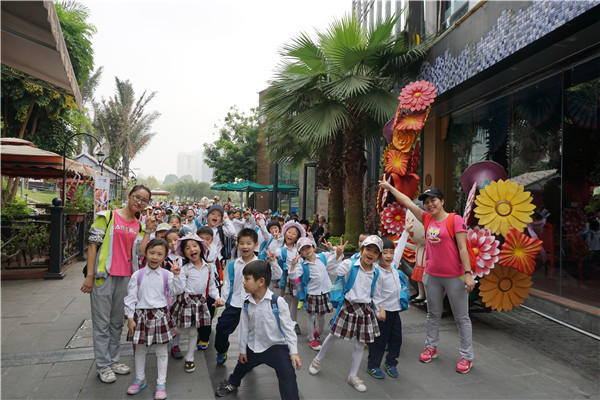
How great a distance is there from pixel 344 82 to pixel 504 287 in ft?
17.8

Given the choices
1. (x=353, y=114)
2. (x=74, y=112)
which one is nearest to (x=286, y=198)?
(x=74, y=112)

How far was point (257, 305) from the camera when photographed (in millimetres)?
3074

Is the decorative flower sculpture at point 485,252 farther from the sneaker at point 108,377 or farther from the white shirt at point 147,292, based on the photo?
the sneaker at point 108,377

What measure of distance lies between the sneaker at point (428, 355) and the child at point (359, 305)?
93cm

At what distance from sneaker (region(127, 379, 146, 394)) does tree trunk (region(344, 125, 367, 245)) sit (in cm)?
788

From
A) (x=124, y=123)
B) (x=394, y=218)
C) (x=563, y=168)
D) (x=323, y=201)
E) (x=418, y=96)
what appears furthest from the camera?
(x=124, y=123)

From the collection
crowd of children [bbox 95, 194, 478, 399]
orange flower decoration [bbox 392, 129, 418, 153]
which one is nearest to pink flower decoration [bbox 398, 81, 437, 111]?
orange flower decoration [bbox 392, 129, 418, 153]

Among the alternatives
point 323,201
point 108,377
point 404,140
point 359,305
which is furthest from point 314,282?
point 323,201

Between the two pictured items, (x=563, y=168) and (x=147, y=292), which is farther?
(x=563, y=168)

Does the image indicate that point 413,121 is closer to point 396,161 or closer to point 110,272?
point 396,161

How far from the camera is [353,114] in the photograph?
10.4m

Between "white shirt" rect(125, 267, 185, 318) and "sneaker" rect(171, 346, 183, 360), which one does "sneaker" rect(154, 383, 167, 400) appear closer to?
"white shirt" rect(125, 267, 185, 318)

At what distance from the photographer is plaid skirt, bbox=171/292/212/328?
3830mm

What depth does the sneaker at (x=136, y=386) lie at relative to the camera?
3.36 m
